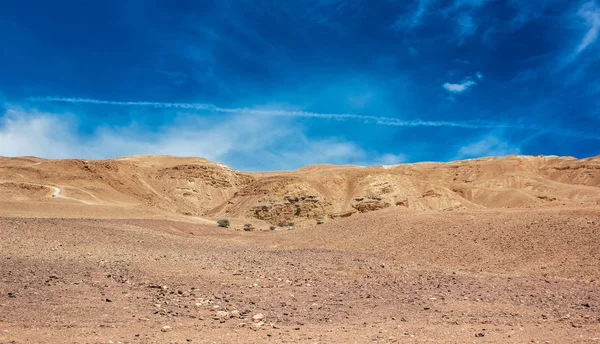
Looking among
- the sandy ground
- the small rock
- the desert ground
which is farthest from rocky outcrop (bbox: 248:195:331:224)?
the small rock

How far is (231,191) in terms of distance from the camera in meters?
69.6

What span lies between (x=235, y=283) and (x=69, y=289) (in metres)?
3.67

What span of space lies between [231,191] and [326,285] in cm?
5916

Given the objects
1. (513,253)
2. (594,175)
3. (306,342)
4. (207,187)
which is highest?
(594,175)

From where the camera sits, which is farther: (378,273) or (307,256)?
(307,256)

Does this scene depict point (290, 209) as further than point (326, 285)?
Yes

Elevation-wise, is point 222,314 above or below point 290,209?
below

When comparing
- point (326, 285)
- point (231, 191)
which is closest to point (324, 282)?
point (326, 285)

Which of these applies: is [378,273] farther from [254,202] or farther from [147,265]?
[254,202]

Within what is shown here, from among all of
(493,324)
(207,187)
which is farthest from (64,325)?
(207,187)

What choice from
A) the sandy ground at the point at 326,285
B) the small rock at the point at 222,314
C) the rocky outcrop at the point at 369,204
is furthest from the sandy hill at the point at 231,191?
the small rock at the point at 222,314

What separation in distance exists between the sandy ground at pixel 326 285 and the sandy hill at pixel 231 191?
18556mm

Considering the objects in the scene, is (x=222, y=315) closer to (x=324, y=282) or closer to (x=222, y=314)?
(x=222, y=314)

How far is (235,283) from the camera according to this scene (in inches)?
449
